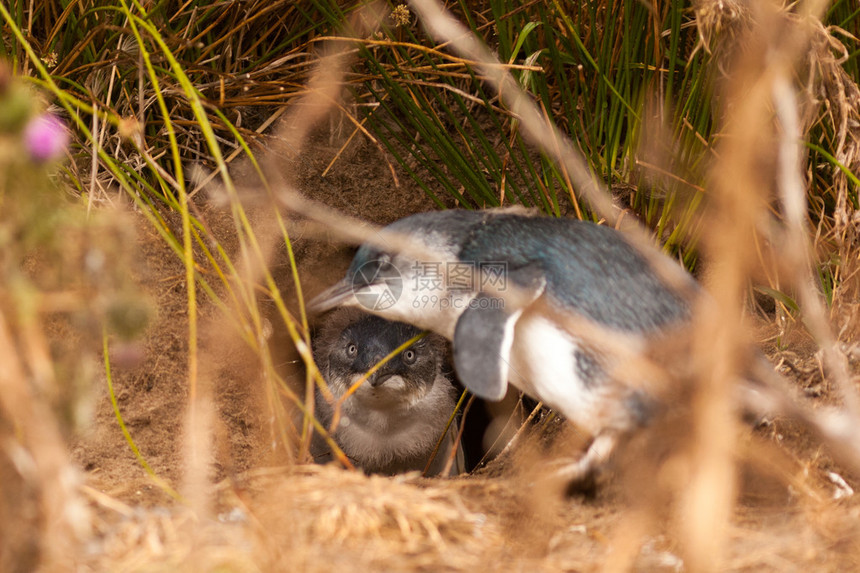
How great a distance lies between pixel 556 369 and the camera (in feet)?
7.51

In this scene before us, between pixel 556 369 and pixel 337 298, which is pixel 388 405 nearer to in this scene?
pixel 337 298

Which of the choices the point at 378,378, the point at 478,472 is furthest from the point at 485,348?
the point at 378,378

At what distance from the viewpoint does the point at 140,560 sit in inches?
66.6

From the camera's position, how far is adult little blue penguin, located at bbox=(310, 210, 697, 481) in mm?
2246

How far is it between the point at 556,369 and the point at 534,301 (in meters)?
0.20

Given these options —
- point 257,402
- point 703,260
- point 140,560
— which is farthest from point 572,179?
point 140,560

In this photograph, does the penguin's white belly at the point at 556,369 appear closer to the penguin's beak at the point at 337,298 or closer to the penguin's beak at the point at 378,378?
the penguin's beak at the point at 337,298

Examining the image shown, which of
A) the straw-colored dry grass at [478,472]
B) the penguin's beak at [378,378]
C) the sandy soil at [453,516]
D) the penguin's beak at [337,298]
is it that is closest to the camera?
the straw-colored dry grass at [478,472]

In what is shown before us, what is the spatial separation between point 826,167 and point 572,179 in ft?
3.33

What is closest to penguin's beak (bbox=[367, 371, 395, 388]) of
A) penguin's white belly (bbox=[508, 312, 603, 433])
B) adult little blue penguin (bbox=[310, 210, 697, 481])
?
adult little blue penguin (bbox=[310, 210, 697, 481])

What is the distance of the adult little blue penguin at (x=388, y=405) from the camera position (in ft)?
13.4

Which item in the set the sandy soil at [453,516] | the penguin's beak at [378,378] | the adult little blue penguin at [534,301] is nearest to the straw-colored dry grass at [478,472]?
the sandy soil at [453,516]

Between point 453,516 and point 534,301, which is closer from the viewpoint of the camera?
point 453,516

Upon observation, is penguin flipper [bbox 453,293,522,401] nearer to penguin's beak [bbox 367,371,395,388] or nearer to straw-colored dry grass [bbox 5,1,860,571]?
straw-colored dry grass [bbox 5,1,860,571]
